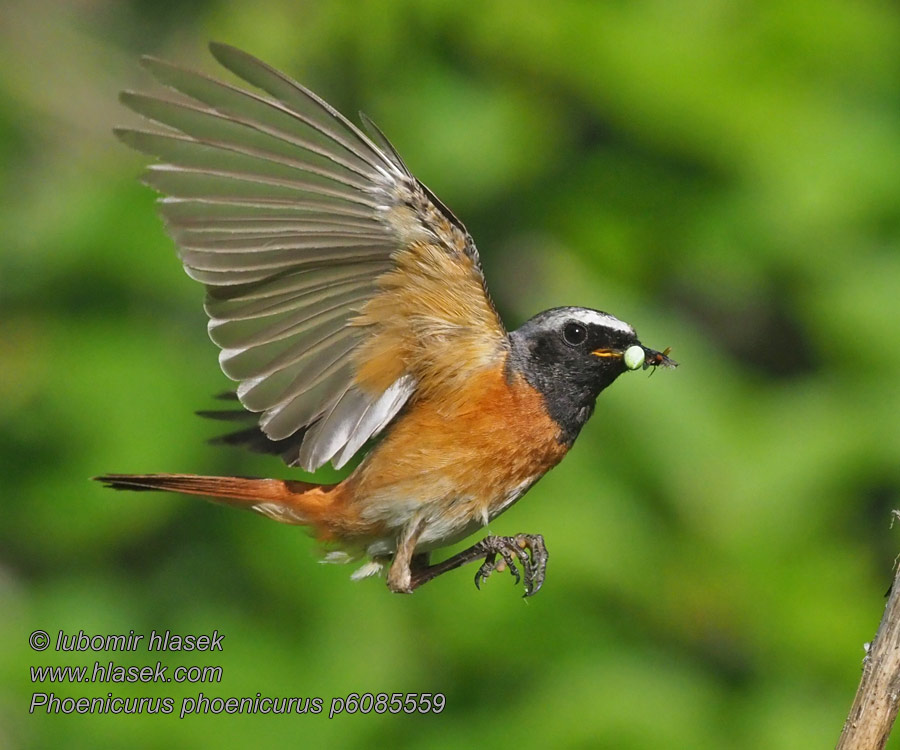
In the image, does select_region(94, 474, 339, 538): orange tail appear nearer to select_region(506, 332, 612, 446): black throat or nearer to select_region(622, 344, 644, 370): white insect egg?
select_region(506, 332, 612, 446): black throat

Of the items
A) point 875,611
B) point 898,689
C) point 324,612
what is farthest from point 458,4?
point 898,689

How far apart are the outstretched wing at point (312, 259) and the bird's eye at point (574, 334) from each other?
0.68ft

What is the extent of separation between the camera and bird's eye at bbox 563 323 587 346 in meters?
3.77

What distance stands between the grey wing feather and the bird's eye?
500 mm

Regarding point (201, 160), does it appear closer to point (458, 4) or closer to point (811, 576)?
point (458, 4)

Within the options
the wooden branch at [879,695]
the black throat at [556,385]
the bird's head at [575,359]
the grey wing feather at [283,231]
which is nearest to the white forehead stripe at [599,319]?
the bird's head at [575,359]

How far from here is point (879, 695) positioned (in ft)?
7.95

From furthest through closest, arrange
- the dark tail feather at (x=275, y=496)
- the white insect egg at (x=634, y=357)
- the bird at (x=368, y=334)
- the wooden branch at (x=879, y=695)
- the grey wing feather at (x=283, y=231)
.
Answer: the dark tail feather at (x=275, y=496), the white insect egg at (x=634, y=357), the bird at (x=368, y=334), the grey wing feather at (x=283, y=231), the wooden branch at (x=879, y=695)

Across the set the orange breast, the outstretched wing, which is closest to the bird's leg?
the orange breast

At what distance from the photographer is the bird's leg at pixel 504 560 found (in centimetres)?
384

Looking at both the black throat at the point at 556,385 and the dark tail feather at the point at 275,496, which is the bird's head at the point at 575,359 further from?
the dark tail feather at the point at 275,496

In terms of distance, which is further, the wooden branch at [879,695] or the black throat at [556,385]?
the black throat at [556,385]

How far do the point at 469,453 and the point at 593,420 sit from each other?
3.47ft

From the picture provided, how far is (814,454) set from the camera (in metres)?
4.62
